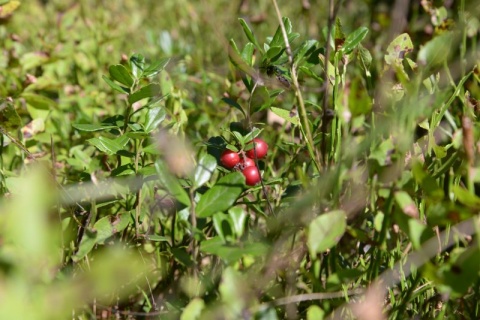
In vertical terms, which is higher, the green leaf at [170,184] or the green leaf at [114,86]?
the green leaf at [170,184]

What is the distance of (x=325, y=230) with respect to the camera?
676 mm

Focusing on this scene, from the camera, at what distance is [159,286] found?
111 centimetres

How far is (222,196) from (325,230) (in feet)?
0.54

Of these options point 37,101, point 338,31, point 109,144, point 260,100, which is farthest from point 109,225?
point 37,101

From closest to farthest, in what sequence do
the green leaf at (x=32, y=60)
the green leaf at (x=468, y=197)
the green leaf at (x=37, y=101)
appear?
the green leaf at (x=468, y=197) → the green leaf at (x=37, y=101) → the green leaf at (x=32, y=60)

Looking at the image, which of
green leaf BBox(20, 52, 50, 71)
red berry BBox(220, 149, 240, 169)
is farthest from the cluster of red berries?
green leaf BBox(20, 52, 50, 71)

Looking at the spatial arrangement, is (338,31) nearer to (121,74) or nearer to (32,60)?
(121,74)

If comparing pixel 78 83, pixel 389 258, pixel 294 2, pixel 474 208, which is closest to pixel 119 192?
pixel 389 258

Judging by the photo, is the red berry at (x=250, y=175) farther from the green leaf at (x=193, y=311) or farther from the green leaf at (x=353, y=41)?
the green leaf at (x=193, y=311)

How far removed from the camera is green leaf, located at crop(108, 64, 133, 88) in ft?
3.28

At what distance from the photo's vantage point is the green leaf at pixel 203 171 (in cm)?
77

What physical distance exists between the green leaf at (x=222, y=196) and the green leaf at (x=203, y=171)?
23 mm

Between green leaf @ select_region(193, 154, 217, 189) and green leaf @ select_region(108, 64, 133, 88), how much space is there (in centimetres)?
28

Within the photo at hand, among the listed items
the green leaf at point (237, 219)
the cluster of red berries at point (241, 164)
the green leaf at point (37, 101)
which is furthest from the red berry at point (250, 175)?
the green leaf at point (37, 101)
